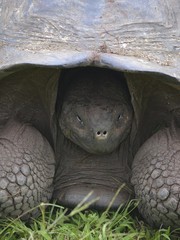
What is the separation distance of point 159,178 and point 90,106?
0.43m

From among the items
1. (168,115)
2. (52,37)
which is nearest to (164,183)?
(168,115)

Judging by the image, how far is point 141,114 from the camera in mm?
3219

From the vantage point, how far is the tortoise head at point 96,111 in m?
2.99

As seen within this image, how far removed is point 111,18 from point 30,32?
35 centimetres

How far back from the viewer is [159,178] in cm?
298

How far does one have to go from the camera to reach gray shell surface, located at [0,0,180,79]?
2.83 meters

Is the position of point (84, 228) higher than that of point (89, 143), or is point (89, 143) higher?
point (89, 143)

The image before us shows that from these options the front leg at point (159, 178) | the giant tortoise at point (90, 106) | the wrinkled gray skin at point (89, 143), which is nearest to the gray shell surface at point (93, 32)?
the giant tortoise at point (90, 106)

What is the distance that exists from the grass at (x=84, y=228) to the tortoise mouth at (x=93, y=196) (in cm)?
4

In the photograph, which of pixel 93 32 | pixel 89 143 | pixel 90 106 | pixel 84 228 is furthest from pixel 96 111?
pixel 84 228

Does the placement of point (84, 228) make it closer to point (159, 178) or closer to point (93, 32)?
point (159, 178)

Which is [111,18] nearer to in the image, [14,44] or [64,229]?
[14,44]

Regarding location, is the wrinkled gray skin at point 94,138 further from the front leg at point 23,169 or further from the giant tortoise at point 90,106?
the front leg at point 23,169

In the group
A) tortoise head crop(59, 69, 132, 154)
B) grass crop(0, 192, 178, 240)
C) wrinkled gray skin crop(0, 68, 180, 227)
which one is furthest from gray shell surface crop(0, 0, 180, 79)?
grass crop(0, 192, 178, 240)
